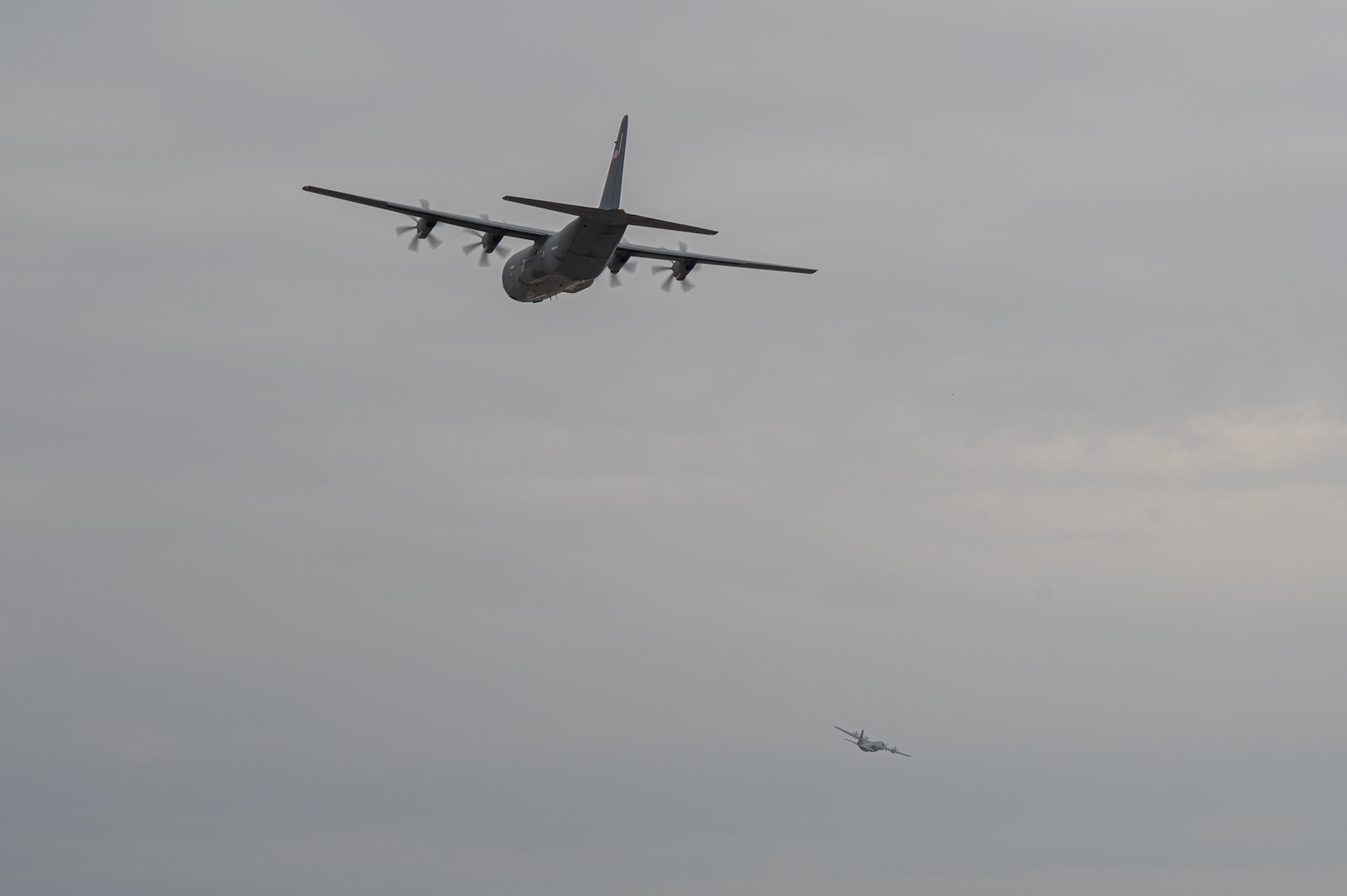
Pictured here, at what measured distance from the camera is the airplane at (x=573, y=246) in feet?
212

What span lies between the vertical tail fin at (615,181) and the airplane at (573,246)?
0.04 m

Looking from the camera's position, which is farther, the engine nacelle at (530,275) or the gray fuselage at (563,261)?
the engine nacelle at (530,275)

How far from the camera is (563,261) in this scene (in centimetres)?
6825

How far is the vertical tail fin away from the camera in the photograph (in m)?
68.0

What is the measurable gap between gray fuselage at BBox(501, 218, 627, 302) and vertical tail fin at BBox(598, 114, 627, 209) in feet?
6.33

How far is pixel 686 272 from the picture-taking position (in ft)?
254

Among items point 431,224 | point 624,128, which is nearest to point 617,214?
point 624,128

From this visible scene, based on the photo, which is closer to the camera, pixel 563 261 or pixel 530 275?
pixel 563 261

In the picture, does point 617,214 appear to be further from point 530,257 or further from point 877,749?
point 877,749

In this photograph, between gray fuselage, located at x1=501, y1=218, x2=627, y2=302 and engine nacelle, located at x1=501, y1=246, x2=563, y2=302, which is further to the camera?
engine nacelle, located at x1=501, y1=246, x2=563, y2=302

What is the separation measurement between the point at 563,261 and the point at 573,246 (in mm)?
1304

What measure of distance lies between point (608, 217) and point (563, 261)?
15.0 feet

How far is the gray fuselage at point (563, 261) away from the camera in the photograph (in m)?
66.4

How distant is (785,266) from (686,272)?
16.7ft
